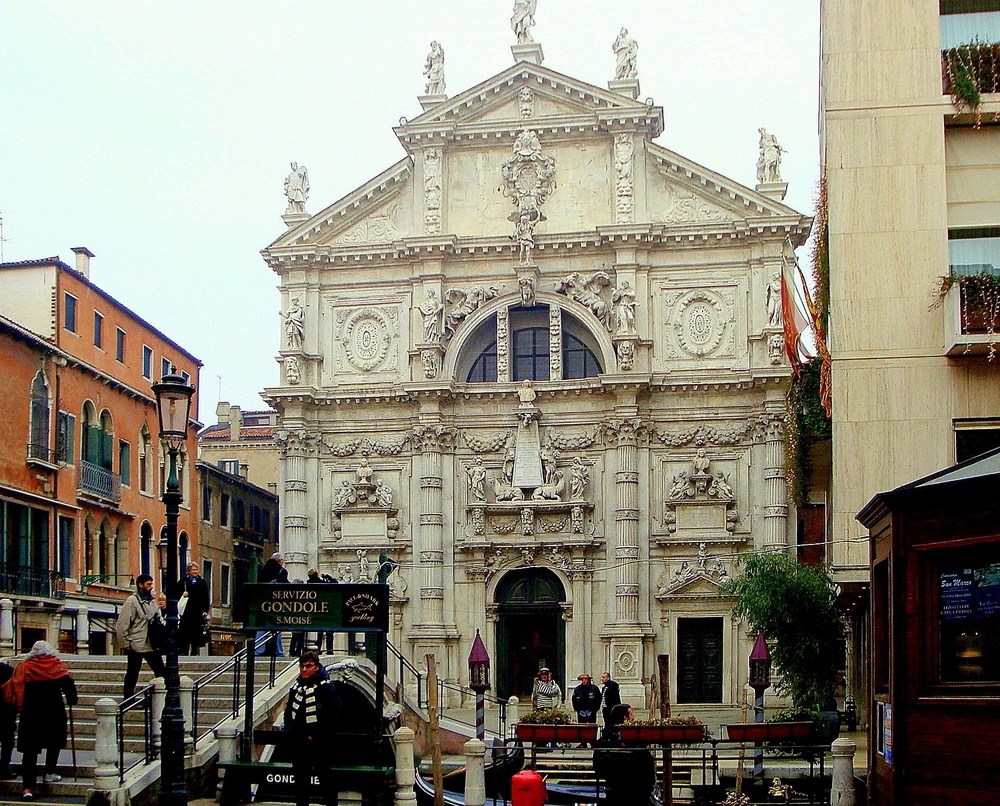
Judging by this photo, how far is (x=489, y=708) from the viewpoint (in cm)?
4003

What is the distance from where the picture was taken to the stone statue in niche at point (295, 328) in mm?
43375

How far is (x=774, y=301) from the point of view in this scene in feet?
133

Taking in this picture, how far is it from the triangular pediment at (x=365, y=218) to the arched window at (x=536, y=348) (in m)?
4.13

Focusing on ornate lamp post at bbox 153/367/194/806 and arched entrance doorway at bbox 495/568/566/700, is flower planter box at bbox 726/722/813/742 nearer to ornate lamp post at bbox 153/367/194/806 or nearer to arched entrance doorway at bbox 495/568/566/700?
ornate lamp post at bbox 153/367/194/806

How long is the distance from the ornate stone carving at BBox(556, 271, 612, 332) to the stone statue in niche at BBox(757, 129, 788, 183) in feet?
17.3

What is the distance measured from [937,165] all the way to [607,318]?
18.5 meters

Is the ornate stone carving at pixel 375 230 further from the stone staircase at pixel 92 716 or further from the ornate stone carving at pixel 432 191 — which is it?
the stone staircase at pixel 92 716

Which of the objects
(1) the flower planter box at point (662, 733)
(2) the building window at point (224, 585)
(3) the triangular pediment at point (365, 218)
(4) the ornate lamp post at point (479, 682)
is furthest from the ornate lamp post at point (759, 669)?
(2) the building window at point (224, 585)

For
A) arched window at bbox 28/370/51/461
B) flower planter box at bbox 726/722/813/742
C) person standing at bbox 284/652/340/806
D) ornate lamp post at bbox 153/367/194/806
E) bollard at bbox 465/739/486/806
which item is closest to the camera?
person standing at bbox 284/652/340/806

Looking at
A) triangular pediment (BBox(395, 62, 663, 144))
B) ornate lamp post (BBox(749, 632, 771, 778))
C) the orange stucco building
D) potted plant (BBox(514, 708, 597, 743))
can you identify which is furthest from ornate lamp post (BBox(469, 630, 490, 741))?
triangular pediment (BBox(395, 62, 663, 144))

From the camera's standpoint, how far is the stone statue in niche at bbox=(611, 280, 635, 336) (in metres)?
41.3

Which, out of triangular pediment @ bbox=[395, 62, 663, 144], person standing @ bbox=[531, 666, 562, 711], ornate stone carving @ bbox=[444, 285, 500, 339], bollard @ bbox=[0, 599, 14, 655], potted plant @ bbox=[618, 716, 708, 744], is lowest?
person standing @ bbox=[531, 666, 562, 711]

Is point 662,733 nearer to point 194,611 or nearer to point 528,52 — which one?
point 194,611

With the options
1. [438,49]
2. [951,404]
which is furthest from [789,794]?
[438,49]
